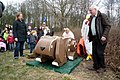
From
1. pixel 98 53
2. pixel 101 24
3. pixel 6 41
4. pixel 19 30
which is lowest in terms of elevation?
pixel 6 41

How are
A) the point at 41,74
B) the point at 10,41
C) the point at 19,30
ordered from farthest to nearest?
the point at 10,41 < the point at 19,30 < the point at 41,74

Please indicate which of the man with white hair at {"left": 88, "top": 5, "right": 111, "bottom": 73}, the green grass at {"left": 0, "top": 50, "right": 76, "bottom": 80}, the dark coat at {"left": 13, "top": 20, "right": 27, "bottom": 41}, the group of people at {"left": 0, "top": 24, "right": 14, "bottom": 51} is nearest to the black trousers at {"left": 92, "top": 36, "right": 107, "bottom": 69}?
the man with white hair at {"left": 88, "top": 5, "right": 111, "bottom": 73}

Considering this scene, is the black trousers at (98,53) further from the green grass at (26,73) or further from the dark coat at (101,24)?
the green grass at (26,73)

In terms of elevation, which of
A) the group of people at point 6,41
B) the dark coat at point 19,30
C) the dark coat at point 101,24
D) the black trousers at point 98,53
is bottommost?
the group of people at point 6,41

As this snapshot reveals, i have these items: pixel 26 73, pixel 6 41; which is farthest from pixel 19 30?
pixel 6 41

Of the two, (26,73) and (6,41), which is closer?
(26,73)

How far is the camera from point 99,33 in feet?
19.6

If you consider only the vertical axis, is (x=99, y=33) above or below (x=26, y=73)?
above

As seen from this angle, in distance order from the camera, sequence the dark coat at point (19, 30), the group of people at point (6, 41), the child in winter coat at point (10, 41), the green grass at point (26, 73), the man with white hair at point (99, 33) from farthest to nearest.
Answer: the child in winter coat at point (10, 41), the group of people at point (6, 41), the dark coat at point (19, 30), the man with white hair at point (99, 33), the green grass at point (26, 73)

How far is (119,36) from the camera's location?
25.6 ft

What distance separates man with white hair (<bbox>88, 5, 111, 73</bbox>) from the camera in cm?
593

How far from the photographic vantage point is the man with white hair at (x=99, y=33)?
5.93 meters

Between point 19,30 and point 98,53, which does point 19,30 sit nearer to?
point 19,30

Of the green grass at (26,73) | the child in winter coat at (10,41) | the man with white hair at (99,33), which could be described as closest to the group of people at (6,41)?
the child in winter coat at (10,41)
